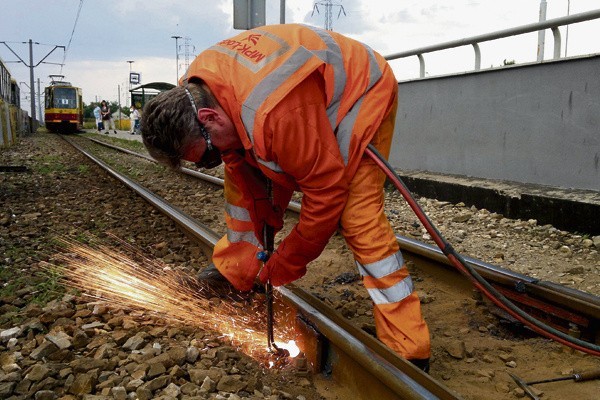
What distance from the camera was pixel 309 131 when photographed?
2238 mm

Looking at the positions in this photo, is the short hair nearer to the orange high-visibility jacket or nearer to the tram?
the orange high-visibility jacket

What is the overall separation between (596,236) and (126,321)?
3.82m

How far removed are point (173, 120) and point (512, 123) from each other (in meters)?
4.79

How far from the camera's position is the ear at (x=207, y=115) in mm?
2311

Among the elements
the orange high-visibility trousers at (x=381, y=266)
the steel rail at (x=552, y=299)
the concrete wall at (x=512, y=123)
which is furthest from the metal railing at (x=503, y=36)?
the orange high-visibility trousers at (x=381, y=266)

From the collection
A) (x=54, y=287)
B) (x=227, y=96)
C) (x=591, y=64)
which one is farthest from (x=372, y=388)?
(x=591, y=64)

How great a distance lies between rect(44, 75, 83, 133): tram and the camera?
34.0 metres

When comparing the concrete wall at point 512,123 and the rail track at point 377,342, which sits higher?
the concrete wall at point 512,123

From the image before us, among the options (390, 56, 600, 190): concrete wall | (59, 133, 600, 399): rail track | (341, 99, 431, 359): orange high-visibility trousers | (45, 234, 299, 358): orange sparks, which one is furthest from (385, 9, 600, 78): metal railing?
(45, 234, 299, 358): orange sparks

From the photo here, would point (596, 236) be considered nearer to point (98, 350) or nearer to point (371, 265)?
point (371, 265)

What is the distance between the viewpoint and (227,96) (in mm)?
2287

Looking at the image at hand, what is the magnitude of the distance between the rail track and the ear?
1.08 m

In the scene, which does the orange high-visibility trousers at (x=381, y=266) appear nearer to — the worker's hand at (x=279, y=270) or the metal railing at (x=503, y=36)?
the worker's hand at (x=279, y=270)

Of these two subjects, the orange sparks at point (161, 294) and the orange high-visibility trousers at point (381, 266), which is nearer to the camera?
the orange high-visibility trousers at point (381, 266)
